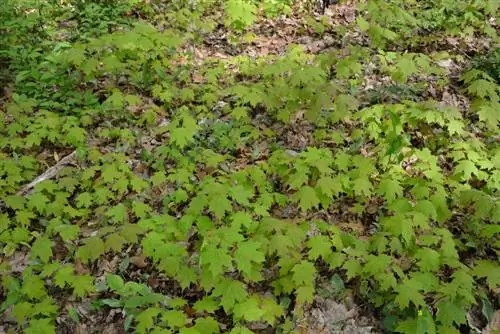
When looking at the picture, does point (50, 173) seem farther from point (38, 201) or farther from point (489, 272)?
point (489, 272)

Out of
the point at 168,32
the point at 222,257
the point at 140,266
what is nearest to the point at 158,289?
the point at 140,266

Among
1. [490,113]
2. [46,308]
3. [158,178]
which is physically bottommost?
[46,308]

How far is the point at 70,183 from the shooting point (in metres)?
5.23

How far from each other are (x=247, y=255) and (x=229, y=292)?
36 cm

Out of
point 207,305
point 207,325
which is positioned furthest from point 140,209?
point 207,325

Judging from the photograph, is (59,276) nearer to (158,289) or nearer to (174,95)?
(158,289)

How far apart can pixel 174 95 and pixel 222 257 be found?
326cm

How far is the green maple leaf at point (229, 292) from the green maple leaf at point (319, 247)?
75cm

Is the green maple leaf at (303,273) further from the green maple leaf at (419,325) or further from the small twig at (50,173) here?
the small twig at (50,173)

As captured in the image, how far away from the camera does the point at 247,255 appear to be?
411 cm

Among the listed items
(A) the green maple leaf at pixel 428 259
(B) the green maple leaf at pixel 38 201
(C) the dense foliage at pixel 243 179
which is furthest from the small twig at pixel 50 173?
(A) the green maple leaf at pixel 428 259

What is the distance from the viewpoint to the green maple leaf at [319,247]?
434 centimetres

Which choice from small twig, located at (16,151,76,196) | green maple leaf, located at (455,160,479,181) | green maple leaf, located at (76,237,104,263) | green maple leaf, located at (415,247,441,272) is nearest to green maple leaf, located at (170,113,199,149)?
small twig, located at (16,151,76,196)

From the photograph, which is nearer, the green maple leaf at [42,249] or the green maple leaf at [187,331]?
the green maple leaf at [187,331]
